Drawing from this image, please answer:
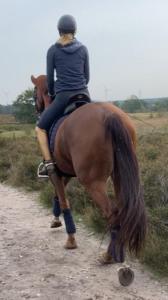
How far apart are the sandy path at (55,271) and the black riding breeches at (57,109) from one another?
5.25ft

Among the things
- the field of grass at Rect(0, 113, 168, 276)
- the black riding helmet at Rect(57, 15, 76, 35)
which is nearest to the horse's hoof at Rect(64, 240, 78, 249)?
the field of grass at Rect(0, 113, 168, 276)

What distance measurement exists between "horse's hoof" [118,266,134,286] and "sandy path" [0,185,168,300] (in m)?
0.07

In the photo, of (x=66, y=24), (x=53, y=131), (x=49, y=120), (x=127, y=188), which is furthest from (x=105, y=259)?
(x=66, y=24)

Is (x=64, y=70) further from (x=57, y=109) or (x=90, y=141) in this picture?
(x=90, y=141)

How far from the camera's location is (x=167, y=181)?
6273 mm

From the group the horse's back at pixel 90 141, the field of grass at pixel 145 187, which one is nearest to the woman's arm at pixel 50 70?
the horse's back at pixel 90 141

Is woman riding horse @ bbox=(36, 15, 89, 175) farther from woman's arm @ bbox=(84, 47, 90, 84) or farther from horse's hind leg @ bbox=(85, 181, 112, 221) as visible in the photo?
horse's hind leg @ bbox=(85, 181, 112, 221)

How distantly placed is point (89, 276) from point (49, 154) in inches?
61.3

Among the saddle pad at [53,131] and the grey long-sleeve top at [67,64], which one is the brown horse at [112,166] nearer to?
the saddle pad at [53,131]

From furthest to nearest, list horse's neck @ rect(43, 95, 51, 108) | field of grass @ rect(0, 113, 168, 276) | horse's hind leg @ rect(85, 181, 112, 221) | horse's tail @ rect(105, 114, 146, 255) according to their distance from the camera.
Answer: horse's neck @ rect(43, 95, 51, 108) < field of grass @ rect(0, 113, 168, 276) < horse's hind leg @ rect(85, 181, 112, 221) < horse's tail @ rect(105, 114, 146, 255)

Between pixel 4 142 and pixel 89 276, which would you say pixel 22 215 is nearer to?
pixel 89 276

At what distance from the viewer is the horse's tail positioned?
4055 mm

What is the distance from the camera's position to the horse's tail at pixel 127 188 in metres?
4.05

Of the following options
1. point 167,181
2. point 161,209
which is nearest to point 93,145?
point 161,209
